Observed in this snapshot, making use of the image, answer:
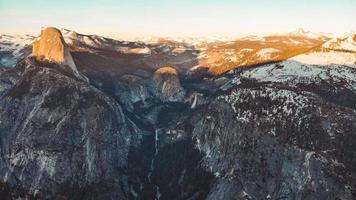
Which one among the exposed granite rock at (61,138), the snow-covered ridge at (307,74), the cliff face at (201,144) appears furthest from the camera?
the snow-covered ridge at (307,74)

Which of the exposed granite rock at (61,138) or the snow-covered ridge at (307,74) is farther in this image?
the snow-covered ridge at (307,74)

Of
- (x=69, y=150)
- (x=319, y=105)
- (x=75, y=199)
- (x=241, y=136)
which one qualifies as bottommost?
(x=75, y=199)

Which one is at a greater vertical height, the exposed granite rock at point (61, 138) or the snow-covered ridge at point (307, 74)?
the snow-covered ridge at point (307, 74)

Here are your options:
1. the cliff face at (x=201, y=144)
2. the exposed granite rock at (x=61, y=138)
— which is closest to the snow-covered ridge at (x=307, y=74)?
the cliff face at (x=201, y=144)

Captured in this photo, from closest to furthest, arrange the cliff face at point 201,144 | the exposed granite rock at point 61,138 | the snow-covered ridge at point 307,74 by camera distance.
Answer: the cliff face at point 201,144
the exposed granite rock at point 61,138
the snow-covered ridge at point 307,74

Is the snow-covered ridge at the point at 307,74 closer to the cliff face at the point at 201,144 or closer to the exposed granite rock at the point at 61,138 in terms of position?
the cliff face at the point at 201,144

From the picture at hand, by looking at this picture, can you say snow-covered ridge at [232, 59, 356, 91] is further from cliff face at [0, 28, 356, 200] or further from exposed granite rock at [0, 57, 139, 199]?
exposed granite rock at [0, 57, 139, 199]

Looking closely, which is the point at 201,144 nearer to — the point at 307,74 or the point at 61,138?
the point at 307,74

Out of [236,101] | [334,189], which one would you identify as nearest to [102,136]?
[236,101]

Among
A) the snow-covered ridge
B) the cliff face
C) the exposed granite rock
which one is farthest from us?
the snow-covered ridge

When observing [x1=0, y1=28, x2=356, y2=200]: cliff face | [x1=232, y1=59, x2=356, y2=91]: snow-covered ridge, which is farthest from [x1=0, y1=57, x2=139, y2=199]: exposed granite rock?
[x1=232, y1=59, x2=356, y2=91]: snow-covered ridge

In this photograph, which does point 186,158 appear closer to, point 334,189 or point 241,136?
point 241,136
